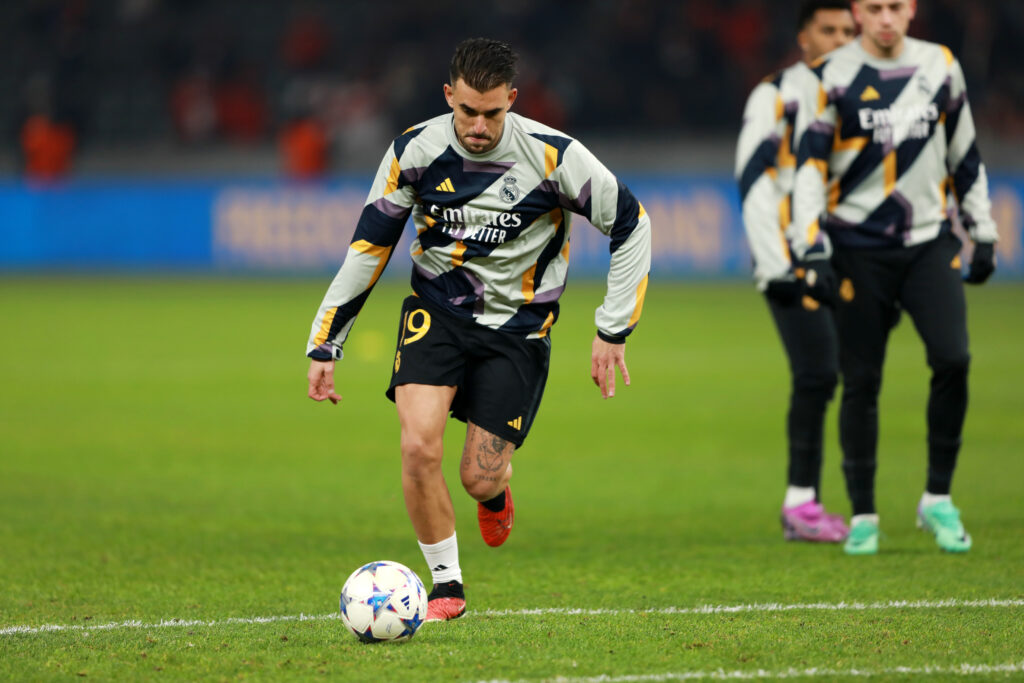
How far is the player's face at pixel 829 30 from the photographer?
6773 millimetres

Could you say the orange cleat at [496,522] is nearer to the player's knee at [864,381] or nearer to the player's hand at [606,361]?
the player's hand at [606,361]

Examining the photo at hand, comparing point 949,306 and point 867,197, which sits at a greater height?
point 867,197

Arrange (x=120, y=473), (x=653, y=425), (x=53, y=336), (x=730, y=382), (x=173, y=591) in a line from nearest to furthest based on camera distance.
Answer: (x=173, y=591) < (x=120, y=473) < (x=653, y=425) < (x=730, y=382) < (x=53, y=336)

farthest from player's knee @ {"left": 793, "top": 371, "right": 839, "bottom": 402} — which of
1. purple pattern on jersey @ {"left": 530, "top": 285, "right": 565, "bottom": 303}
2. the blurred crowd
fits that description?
the blurred crowd

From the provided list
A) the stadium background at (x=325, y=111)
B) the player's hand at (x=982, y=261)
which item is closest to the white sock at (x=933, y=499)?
the player's hand at (x=982, y=261)

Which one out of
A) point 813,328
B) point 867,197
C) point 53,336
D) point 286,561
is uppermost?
point 867,197

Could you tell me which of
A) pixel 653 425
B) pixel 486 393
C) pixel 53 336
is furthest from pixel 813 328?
pixel 53 336

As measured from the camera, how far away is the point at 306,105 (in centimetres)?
2509

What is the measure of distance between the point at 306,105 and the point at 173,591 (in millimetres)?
20414

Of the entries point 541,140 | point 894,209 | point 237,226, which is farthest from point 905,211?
point 237,226

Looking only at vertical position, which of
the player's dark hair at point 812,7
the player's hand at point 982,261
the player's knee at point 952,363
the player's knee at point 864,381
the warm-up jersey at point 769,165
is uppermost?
the player's dark hair at point 812,7

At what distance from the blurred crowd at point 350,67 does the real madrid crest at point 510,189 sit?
18.4 metres

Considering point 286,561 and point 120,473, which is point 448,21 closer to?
point 120,473

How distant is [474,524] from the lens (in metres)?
7.05
